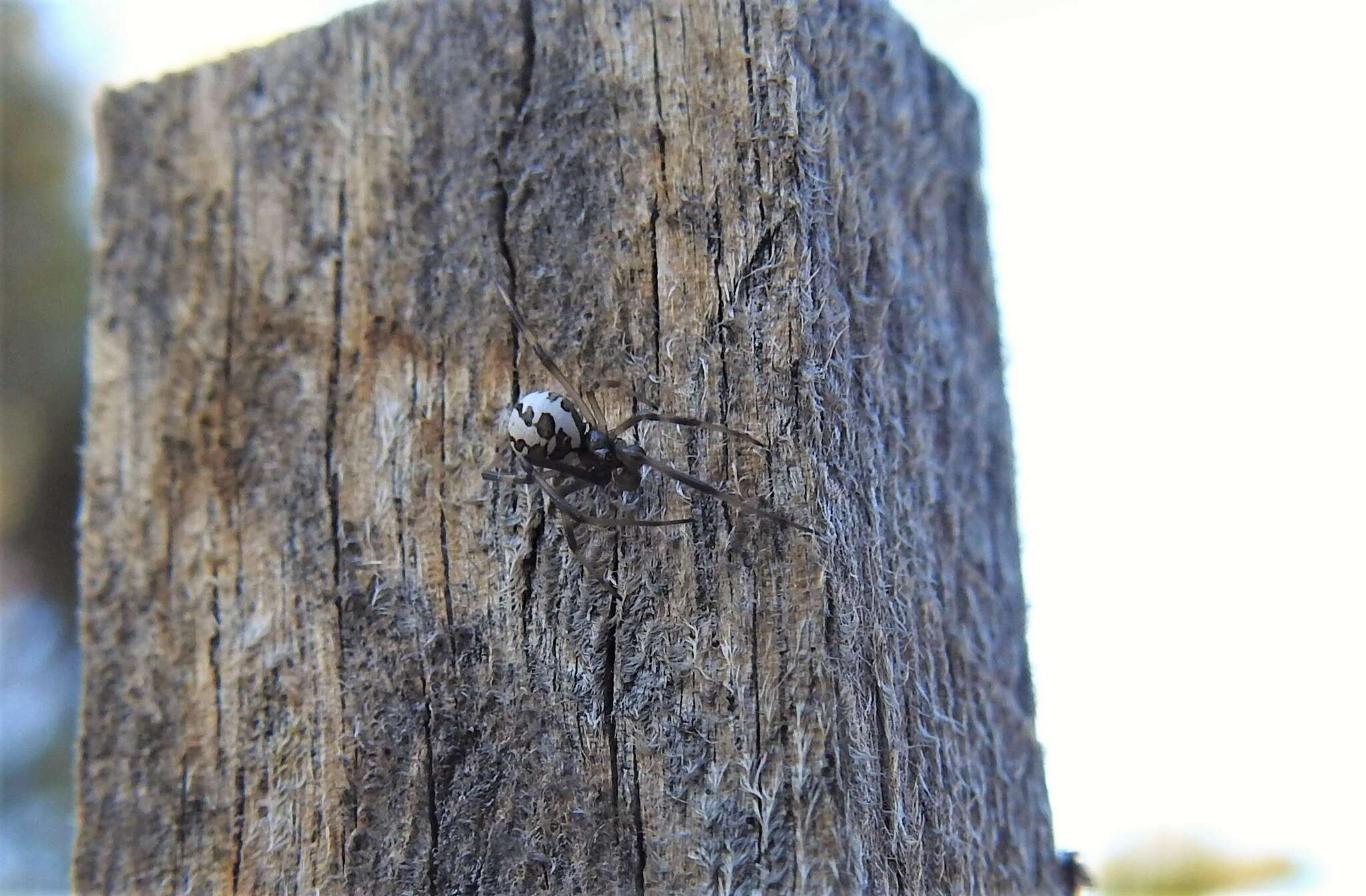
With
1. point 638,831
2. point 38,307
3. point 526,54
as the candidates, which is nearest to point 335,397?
point 526,54

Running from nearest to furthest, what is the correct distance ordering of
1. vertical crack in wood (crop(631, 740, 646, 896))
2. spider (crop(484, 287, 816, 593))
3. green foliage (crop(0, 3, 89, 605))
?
vertical crack in wood (crop(631, 740, 646, 896))
spider (crop(484, 287, 816, 593))
green foliage (crop(0, 3, 89, 605))

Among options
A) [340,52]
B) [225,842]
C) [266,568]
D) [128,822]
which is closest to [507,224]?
[340,52]

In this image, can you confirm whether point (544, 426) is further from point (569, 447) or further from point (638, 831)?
point (638, 831)

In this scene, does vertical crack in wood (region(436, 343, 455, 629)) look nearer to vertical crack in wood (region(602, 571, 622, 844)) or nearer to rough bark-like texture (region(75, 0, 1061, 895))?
rough bark-like texture (region(75, 0, 1061, 895))

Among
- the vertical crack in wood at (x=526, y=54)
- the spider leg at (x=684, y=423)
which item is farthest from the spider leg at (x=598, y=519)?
the vertical crack in wood at (x=526, y=54)

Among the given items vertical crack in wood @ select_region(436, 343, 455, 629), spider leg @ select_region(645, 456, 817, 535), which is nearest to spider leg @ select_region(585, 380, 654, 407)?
spider leg @ select_region(645, 456, 817, 535)

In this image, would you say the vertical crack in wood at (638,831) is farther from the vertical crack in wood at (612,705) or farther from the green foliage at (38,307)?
the green foliage at (38,307)

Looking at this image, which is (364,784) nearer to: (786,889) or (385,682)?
(385,682)
